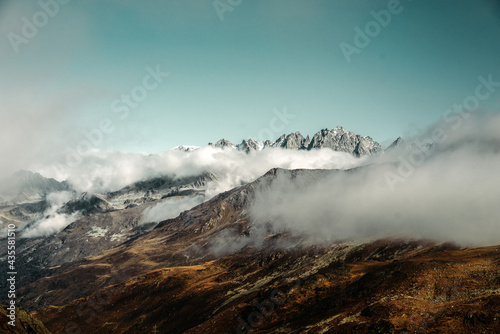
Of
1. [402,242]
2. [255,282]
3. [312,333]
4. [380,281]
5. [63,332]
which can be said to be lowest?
[402,242]

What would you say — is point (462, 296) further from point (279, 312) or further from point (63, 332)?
point (63, 332)

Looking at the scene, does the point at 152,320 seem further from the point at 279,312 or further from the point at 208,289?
the point at 279,312

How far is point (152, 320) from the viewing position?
13900cm

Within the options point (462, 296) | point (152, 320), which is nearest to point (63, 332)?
point (152, 320)

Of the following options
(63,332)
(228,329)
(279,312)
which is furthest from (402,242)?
(63,332)

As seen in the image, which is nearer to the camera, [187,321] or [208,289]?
[187,321]

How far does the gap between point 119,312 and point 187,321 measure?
246 feet

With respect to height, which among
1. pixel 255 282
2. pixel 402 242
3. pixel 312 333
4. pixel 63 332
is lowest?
pixel 402 242

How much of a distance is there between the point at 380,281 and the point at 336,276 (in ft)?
73.2

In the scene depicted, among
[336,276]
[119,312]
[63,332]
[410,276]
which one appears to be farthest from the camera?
[119,312]

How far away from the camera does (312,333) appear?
208 feet

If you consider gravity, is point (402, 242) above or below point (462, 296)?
below

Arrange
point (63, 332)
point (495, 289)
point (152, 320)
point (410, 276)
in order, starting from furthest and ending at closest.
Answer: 1. point (63, 332)
2. point (152, 320)
3. point (410, 276)
4. point (495, 289)

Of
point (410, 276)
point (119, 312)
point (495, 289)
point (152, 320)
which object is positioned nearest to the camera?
point (495, 289)
